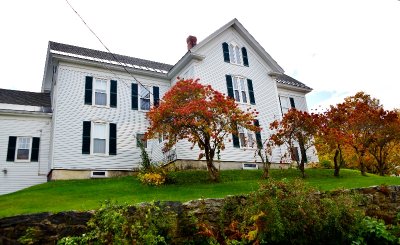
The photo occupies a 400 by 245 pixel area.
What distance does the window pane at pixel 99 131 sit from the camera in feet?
65.9

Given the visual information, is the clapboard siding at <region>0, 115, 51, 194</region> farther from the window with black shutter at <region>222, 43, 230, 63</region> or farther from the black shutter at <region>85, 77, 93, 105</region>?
the window with black shutter at <region>222, 43, 230, 63</region>

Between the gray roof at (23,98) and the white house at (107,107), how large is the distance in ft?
0.20

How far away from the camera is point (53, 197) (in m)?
12.9

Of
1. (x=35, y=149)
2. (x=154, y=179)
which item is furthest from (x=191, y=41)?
(x=35, y=149)

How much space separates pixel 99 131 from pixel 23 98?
617 cm

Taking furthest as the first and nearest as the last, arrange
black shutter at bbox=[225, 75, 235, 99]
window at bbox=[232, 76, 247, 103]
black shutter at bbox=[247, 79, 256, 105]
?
black shutter at bbox=[247, 79, 256, 105], window at bbox=[232, 76, 247, 103], black shutter at bbox=[225, 75, 235, 99]

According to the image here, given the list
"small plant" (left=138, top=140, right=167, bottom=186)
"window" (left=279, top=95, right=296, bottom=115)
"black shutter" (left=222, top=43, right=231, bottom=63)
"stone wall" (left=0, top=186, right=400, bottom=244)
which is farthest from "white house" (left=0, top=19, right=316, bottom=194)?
"stone wall" (left=0, top=186, right=400, bottom=244)

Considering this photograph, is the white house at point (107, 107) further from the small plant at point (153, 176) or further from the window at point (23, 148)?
the small plant at point (153, 176)

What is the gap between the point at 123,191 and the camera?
14.1 meters

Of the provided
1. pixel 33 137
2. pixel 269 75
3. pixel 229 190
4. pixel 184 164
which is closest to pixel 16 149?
pixel 33 137

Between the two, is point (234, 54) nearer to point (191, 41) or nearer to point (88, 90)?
point (191, 41)

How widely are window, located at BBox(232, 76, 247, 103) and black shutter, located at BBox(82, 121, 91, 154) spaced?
9947 mm

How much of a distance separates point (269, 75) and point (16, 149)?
1789 centimetres

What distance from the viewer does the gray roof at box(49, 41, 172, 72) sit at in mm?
21891
